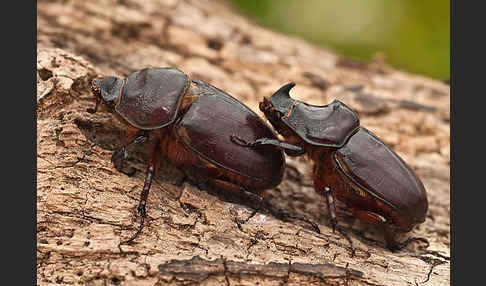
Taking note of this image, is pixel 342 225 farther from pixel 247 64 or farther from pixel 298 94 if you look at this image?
pixel 247 64

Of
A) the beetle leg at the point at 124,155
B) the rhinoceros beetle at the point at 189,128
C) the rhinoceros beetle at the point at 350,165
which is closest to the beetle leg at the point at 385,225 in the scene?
the rhinoceros beetle at the point at 350,165

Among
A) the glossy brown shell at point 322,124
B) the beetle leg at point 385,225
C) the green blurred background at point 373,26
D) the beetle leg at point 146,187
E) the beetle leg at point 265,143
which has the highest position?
the green blurred background at point 373,26

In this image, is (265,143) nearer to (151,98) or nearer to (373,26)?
(151,98)

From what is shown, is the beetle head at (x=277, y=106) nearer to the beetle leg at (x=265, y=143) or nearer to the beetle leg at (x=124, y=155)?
the beetle leg at (x=265, y=143)

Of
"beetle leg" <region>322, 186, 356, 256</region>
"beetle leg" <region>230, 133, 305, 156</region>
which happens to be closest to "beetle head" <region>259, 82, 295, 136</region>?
"beetle leg" <region>230, 133, 305, 156</region>

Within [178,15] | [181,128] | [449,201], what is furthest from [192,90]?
[449,201]

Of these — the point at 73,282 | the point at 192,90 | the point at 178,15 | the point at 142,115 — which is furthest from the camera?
the point at 178,15

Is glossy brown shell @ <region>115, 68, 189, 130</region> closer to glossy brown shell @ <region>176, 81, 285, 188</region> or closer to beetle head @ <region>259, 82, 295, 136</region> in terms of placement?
glossy brown shell @ <region>176, 81, 285, 188</region>
